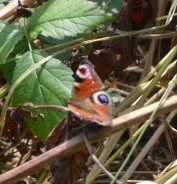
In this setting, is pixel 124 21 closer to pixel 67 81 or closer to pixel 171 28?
pixel 67 81

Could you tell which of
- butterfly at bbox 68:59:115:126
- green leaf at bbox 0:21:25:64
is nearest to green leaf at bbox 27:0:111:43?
green leaf at bbox 0:21:25:64

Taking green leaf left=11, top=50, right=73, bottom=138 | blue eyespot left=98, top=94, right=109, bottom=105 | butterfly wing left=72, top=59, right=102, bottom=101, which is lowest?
green leaf left=11, top=50, right=73, bottom=138

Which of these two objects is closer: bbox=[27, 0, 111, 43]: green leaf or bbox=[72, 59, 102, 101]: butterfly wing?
bbox=[72, 59, 102, 101]: butterfly wing

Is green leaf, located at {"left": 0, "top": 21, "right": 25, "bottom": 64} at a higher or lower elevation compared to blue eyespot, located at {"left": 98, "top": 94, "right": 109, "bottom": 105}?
higher

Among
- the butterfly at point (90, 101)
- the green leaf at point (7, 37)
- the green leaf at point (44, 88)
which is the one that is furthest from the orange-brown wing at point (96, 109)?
the green leaf at point (7, 37)

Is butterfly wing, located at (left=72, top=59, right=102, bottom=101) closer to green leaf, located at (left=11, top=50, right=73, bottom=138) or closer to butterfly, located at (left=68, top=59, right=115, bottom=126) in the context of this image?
butterfly, located at (left=68, top=59, right=115, bottom=126)

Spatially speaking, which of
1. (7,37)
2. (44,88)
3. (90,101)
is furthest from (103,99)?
(7,37)

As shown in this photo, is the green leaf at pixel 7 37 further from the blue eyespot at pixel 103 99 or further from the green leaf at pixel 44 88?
the blue eyespot at pixel 103 99

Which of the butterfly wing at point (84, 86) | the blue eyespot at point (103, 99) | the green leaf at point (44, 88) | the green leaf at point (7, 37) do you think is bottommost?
the green leaf at point (44, 88)
